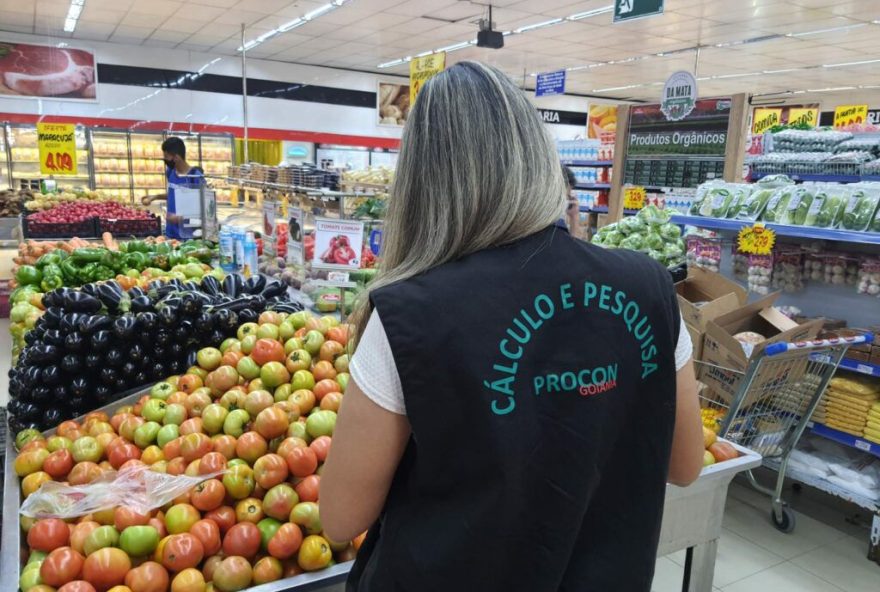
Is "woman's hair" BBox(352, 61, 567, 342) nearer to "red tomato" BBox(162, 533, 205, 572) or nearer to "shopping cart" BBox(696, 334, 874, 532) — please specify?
"red tomato" BBox(162, 533, 205, 572)

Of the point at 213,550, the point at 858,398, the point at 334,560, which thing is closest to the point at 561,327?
the point at 334,560

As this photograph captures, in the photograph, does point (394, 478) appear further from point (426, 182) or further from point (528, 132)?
point (528, 132)

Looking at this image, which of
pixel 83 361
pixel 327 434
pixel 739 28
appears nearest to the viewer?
pixel 327 434

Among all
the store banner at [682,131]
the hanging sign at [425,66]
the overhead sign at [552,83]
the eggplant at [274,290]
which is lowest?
the eggplant at [274,290]

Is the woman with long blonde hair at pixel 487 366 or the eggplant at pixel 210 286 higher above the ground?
the woman with long blonde hair at pixel 487 366

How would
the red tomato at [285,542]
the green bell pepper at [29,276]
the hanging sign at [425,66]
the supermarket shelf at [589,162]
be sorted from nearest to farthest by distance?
the red tomato at [285,542]
the green bell pepper at [29,276]
the hanging sign at [425,66]
the supermarket shelf at [589,162]

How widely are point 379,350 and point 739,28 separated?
12.1m

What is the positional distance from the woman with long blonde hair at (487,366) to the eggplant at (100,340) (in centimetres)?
175

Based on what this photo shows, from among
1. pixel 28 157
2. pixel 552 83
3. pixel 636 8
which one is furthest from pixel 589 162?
pixel 28 157

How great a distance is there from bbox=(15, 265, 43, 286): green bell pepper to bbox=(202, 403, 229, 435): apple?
8.43ft

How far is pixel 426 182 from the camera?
105 centimetres

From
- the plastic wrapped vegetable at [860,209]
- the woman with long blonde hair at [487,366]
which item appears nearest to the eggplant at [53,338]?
the woman with long blonde hair at [487,366]

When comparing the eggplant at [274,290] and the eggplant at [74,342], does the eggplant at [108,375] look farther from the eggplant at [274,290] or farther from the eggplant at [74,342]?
the eggplant at [274,290]

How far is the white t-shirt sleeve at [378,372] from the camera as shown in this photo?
38.4 inches
